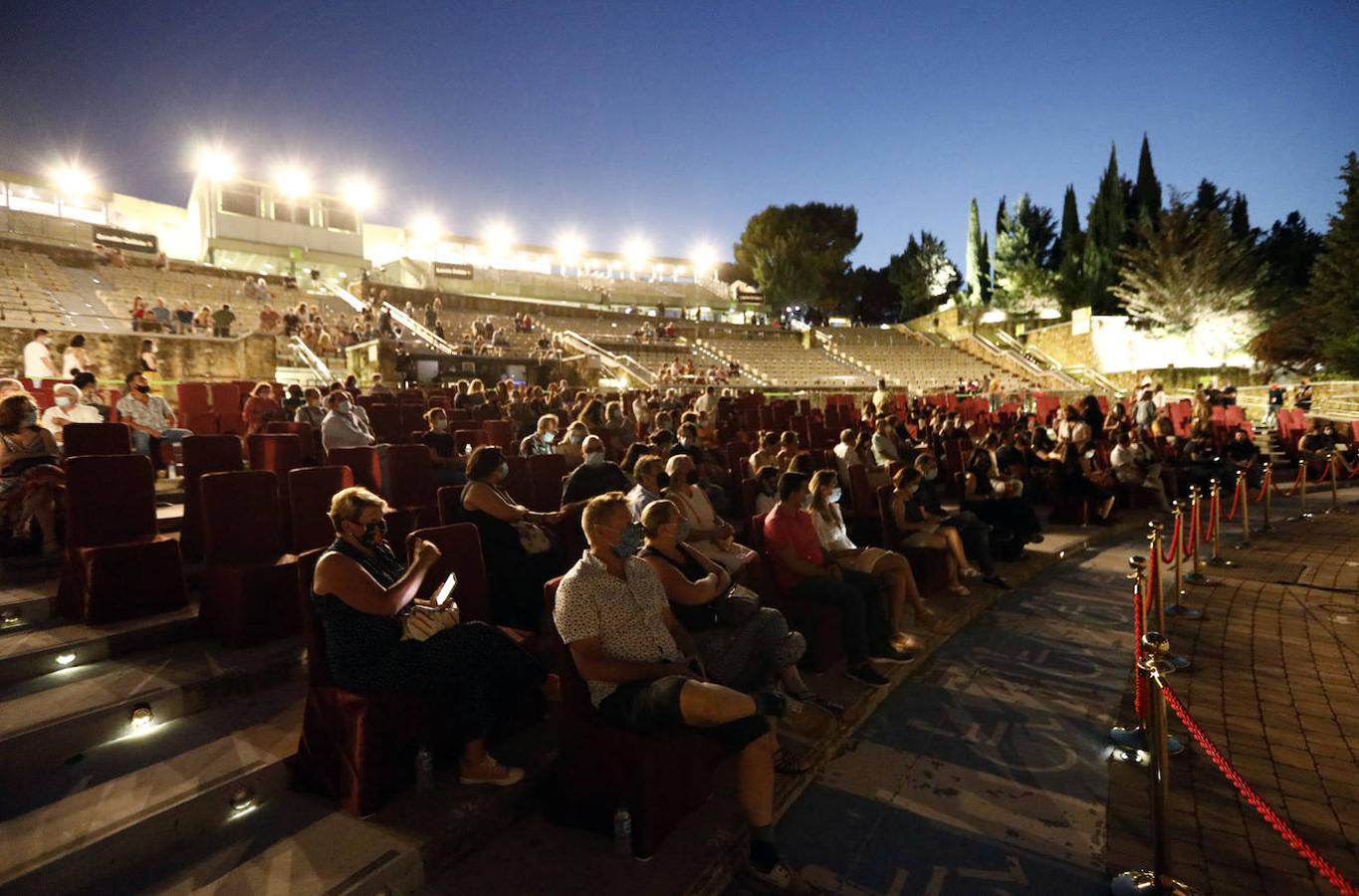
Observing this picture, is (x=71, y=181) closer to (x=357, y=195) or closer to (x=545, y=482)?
(x=357, y=195)

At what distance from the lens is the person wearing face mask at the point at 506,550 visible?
402 cm

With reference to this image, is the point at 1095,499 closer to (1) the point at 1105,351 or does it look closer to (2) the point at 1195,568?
(2) the point at 1195,568

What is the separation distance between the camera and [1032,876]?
2523mm

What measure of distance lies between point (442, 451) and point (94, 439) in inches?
102

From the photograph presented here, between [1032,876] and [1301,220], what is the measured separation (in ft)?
130

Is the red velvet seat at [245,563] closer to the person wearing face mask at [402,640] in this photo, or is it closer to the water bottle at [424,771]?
the person wearing face mask at [402,640]

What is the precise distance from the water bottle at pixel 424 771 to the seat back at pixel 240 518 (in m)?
1.85

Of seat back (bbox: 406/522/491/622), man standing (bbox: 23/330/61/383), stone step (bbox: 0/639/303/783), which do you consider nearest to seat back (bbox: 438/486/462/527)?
seat back (bbox: 406/522/491/622)

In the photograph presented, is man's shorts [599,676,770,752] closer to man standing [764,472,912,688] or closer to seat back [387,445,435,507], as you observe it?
man standing [764,472,912,688]

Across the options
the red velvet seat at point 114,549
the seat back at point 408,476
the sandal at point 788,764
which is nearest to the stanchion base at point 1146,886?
the sandal at point 788,764

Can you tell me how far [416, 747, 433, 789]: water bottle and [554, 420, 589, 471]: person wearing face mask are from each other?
4106 mm

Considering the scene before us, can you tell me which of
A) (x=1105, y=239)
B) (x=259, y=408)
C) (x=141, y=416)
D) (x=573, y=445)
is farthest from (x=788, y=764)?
(x=1105, y=239)

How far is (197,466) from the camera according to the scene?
483 centimetres

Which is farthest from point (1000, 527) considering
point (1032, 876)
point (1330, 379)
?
point (1330, 379)
